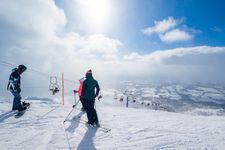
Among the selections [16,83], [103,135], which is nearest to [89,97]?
[103,135]

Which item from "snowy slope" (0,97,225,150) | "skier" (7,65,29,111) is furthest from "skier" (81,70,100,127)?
"skier" (7,65,29,111)

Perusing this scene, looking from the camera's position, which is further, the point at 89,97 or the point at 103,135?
the point at 89,97

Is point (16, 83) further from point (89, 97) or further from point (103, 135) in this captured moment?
point (103, 135)

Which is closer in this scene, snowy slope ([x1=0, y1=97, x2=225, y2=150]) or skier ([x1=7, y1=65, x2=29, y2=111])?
snowy slope ([x1=0, y1=97, x2=225, y2=150])

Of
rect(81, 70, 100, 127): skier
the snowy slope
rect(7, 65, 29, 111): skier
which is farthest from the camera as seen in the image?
rect(7, 65, 29, 111): skier

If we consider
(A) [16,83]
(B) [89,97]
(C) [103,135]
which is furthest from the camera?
(A) [16,83]

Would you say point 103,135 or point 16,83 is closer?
point 103,135

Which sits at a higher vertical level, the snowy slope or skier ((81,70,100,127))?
skier ((81,70,100,127))

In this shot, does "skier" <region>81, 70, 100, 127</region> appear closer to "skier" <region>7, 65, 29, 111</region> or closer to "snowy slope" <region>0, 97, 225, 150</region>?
"snowy slope" <region>0, 97, 225, 150</region>

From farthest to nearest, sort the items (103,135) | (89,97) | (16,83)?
(16,83)
(89,97)
(103,135)

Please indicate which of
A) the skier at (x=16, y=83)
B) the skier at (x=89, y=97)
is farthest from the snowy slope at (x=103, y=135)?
the skier at (x=16, y=83)

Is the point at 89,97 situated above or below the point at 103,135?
above

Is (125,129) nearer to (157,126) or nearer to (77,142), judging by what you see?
(157,126)

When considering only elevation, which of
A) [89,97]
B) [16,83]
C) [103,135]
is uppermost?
[16,83]
